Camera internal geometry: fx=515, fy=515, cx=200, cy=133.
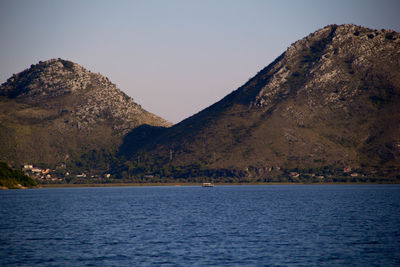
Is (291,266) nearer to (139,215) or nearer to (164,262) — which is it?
(164,262)

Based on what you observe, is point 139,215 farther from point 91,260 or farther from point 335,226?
point 91,260

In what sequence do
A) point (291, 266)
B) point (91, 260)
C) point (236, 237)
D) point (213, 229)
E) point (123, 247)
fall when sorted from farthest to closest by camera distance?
point (213, 229), point (236, 237), point (123, 247), point (91, 260), point (291, 266)

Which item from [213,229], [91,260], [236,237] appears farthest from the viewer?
[213,229]

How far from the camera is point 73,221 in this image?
9912 centimetres

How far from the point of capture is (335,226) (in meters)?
83.6

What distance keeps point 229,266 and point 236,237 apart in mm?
20840

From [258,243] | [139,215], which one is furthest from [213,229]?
[139,215]

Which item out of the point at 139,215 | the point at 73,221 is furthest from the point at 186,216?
the point at 73,221

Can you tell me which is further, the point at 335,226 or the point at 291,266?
the point at 335,226

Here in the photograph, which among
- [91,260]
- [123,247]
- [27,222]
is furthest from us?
[27,222]

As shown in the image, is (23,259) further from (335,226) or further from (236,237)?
(335,226)

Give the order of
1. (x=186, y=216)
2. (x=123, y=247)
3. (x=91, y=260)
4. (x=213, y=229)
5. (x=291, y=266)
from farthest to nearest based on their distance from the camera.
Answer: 1. (x=186, y=216)
2. (x=213, y=229)
3. (x=123, y=247)
4. (x=91, y=260)
5. (x=291, y=266)

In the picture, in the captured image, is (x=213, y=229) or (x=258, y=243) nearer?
(x=258, y=243)

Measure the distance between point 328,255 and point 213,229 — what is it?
1104 inches
